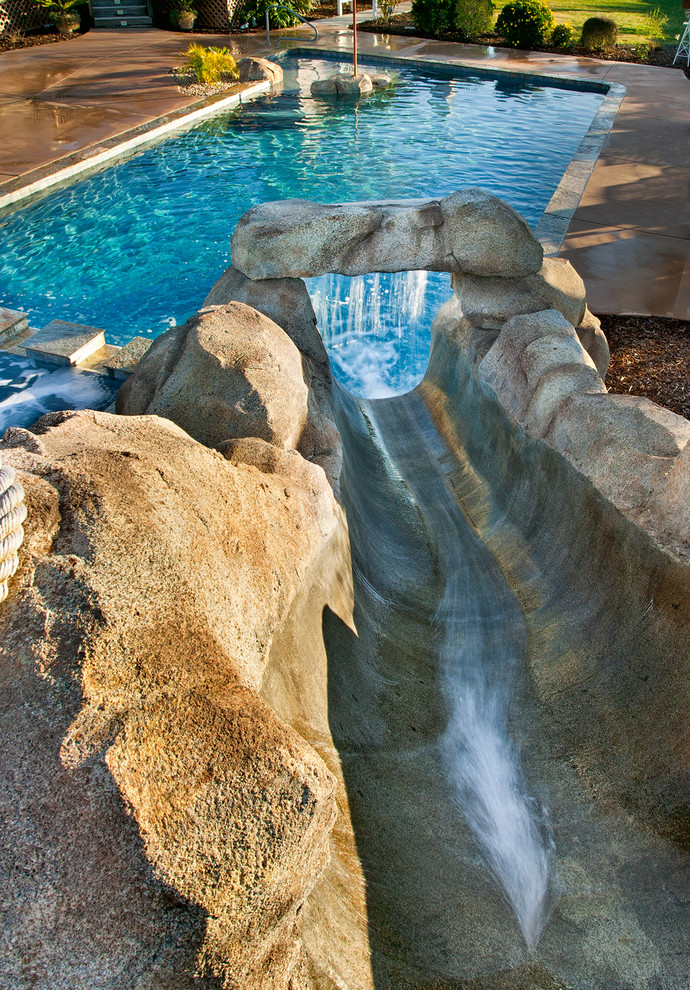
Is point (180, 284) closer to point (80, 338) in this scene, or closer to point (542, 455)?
point (80, 338)

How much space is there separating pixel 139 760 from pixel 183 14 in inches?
969

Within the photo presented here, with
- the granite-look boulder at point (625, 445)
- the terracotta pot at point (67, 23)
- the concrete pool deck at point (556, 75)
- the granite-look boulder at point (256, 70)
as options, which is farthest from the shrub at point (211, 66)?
the granite-look boulder at point (625, 445)

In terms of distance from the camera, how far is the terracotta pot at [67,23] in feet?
66.1

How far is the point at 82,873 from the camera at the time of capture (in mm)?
1643

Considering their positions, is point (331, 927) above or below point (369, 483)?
above

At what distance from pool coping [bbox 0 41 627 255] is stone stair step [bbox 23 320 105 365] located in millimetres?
5176

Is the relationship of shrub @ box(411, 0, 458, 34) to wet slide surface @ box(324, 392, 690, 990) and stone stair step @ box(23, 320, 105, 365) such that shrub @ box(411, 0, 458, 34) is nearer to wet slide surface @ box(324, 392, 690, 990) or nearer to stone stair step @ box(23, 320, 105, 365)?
stone stair step @ box(23, 320, 105, 365)

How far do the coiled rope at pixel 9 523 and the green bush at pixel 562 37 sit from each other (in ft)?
78.8

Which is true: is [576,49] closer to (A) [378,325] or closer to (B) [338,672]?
(A) [378,325]

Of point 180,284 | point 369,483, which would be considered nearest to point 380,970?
point 369,483

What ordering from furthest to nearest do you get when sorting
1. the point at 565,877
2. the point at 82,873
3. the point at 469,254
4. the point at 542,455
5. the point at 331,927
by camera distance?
1. the point at 469,254
2. the point at 542,455
3. the point at 565,877
4. the point at 331,927
5. the point at 82,873

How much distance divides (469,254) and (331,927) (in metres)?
4.52

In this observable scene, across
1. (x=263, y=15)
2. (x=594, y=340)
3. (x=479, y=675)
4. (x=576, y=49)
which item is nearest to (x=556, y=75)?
(x=576, y=49)

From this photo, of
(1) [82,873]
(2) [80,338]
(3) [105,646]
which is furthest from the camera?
(2) [80,338]
